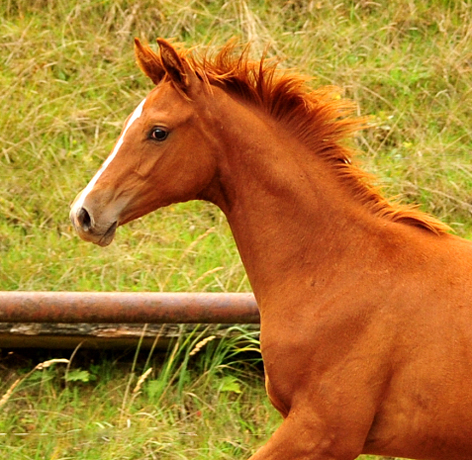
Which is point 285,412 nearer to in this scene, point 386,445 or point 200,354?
point 386,445

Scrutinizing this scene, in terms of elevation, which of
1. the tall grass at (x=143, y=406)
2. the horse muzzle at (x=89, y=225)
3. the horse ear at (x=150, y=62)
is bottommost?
the tall grass at (x=143, y=406)

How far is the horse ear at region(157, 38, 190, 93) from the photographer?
3088 mm

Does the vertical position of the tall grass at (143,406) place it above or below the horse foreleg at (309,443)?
below

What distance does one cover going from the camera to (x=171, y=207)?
19.4 feet

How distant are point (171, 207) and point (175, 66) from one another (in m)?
2.84

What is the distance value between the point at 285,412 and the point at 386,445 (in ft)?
1.27

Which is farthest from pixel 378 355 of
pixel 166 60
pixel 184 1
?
pixel 184 1

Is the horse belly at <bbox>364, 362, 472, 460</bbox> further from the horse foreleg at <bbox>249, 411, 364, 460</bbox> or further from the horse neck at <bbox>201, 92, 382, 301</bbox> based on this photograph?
the horse neck at <bbox>201, 92, 382, 301</bbox>

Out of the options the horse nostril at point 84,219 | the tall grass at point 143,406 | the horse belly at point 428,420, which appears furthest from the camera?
the tall grass at point 143,406

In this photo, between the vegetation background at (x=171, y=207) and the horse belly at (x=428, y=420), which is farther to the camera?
the vegetation background at (x=171, y=207)

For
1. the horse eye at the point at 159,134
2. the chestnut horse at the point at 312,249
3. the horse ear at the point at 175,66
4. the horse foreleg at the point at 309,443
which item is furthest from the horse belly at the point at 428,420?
the horse ear at the point at 175,66

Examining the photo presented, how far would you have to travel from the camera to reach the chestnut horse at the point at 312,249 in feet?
9.75

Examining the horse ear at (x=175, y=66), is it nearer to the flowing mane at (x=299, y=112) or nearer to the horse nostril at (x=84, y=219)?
the flowing mane at (x=299, y=112)

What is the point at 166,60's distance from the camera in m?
3.11
